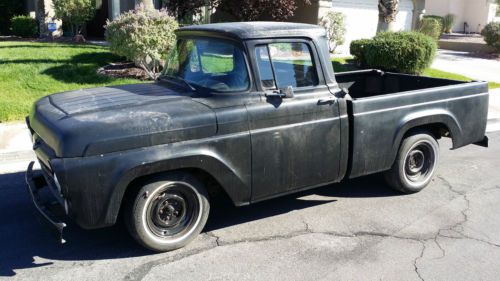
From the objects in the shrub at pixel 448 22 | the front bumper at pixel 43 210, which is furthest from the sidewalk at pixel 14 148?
the shrub at pixel 448 22

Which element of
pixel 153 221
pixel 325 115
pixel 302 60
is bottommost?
pixel 153 221

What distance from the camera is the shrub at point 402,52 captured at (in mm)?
13102

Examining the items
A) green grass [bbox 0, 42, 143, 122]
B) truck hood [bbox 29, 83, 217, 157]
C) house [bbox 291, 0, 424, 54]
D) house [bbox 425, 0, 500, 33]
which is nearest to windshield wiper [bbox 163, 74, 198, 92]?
truck hood [bbox 29, 83, 217, 157]

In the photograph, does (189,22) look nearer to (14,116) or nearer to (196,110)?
(14,116)

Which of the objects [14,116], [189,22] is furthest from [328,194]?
[189,22]

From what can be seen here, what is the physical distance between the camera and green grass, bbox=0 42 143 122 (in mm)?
9172

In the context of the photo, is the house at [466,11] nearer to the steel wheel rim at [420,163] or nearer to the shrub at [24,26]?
the shrub at [24,26]

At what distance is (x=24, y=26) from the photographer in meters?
16.9

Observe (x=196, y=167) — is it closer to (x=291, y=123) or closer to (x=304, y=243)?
(x=291, y=123)

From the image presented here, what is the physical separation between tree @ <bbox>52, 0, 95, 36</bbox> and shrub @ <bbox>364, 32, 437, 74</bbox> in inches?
372

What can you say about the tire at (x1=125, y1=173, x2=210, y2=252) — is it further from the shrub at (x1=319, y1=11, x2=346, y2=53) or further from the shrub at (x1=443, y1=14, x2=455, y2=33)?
the shrub at (x1=443, y1=14, x2=455, y2=33)

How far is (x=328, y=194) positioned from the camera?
18.7ft

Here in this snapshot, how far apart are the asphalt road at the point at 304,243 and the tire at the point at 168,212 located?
0.45ft

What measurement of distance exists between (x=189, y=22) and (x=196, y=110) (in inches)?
474
